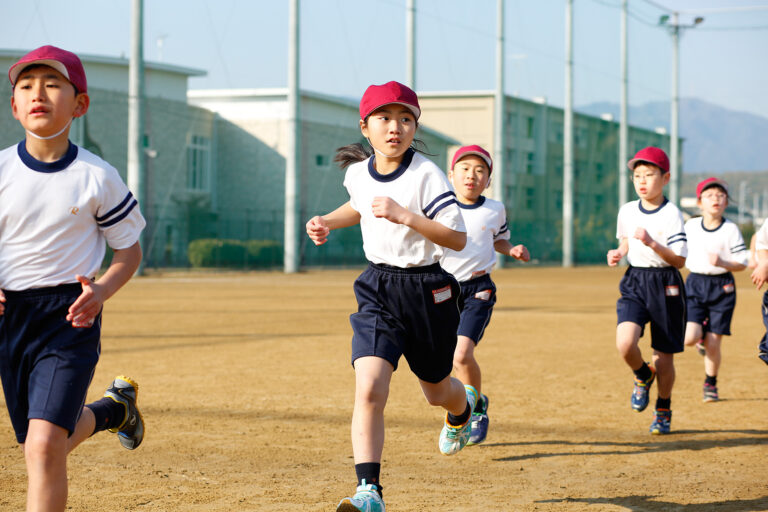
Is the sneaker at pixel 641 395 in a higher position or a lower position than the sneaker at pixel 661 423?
higher

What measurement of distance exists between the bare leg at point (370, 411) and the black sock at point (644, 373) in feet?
10.1

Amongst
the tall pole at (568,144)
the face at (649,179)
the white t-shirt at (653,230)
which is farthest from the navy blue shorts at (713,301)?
the tall pole at (568,144)

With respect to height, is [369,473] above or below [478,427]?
above

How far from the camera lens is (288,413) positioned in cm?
750

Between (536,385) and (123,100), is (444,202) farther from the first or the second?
(123,100)

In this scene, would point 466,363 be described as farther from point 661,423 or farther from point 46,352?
point 46,352

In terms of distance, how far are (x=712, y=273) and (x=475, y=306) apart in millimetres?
3251

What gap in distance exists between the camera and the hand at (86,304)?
368 cm

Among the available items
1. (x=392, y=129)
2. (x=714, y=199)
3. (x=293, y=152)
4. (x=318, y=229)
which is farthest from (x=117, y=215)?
(x=293, y=152)

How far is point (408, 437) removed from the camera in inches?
264

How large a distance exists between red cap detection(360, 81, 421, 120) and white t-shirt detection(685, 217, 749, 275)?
4.92 meters

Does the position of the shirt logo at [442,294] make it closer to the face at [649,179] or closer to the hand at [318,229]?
the hand at [318,229]

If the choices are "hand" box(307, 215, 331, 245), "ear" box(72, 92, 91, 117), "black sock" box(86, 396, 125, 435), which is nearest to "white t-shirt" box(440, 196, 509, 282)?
"hand" box(307, 215, 331, 245)

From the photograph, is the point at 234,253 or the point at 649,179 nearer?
the point at 649,179
